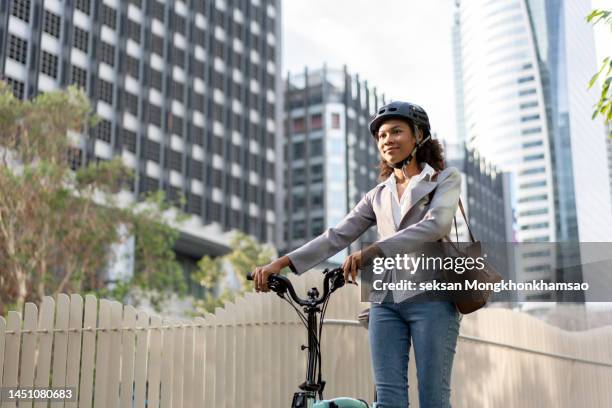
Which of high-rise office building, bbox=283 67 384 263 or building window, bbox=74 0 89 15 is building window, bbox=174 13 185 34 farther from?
high-rise office building, bbox=283 67 384 263

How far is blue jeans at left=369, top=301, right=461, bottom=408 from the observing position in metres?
3.36

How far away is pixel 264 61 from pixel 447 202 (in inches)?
Answer: 2058

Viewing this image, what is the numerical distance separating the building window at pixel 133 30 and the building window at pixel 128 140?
5534 mm

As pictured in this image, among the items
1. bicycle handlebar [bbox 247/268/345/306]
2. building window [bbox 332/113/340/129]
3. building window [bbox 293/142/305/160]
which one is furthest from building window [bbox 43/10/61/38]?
bicycle handlebar [bbox 247/268/345/306]

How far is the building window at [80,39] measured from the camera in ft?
131

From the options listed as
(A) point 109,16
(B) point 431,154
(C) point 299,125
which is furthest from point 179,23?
(B) point 431,154

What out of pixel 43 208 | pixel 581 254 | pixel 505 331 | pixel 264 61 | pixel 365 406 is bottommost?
pixel 365 406

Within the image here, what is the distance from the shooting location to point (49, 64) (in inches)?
1496

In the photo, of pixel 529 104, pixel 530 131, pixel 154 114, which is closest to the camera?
pixel 154 114

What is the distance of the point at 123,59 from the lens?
42.7m

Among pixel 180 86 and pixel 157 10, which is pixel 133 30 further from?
pixel 180 86

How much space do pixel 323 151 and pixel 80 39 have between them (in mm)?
34424

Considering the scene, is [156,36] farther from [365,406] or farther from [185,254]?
[365,406]

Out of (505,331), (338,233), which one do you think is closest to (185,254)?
(505,331)
